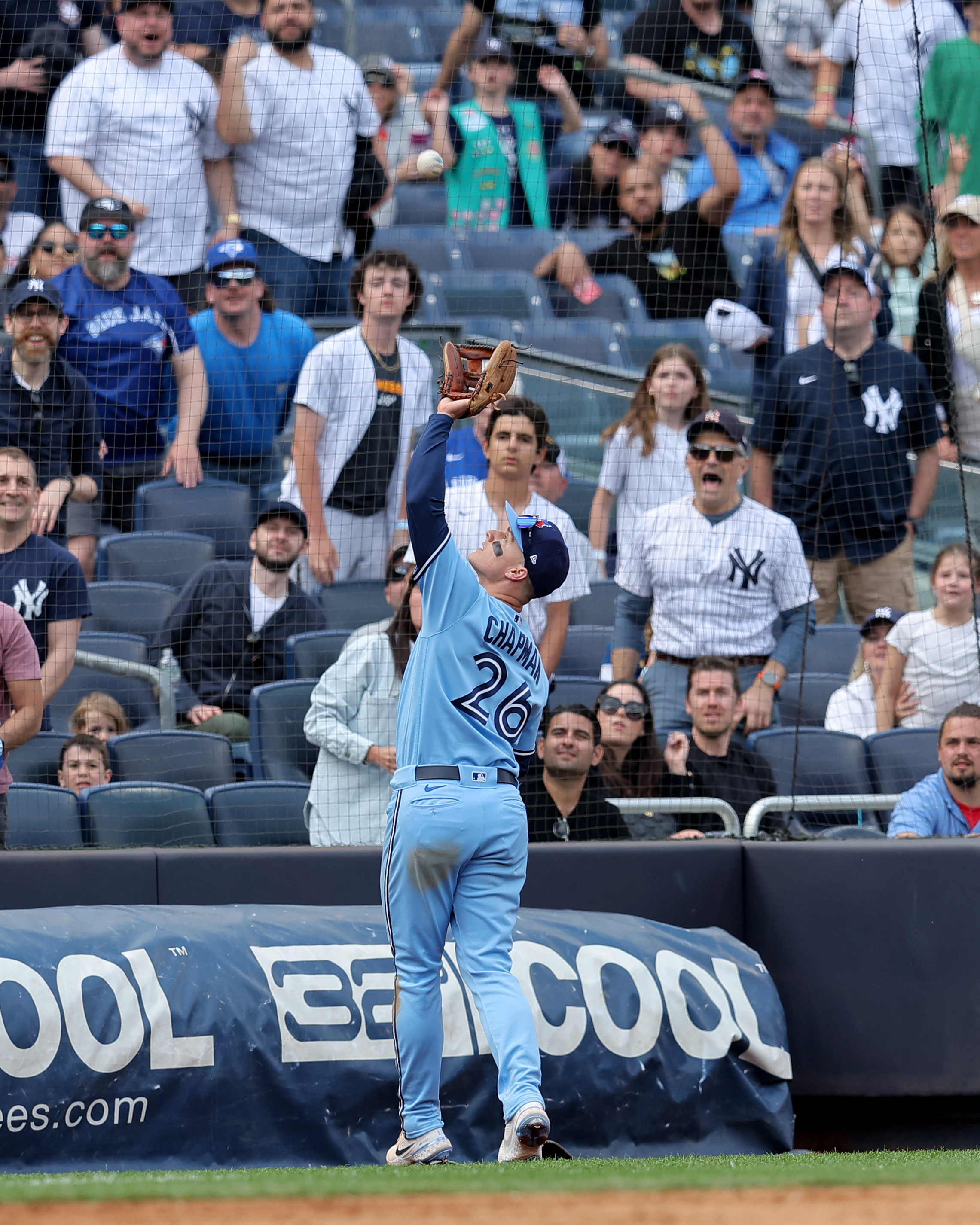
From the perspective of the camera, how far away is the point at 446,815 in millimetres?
4223

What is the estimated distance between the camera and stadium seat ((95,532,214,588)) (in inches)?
285

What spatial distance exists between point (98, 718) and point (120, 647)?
551 mm

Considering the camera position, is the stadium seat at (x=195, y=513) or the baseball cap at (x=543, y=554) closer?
the baseball cap at (x=543, y=554)

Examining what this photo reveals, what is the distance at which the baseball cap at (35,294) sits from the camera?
22.4 ft

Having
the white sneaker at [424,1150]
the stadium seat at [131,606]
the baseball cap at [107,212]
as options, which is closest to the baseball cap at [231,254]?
the baseball cap at [107,212]

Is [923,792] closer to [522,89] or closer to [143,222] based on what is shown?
[143,222]

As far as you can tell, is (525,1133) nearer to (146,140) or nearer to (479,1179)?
(479,1179)

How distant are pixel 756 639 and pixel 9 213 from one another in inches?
174

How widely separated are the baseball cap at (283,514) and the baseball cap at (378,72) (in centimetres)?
335

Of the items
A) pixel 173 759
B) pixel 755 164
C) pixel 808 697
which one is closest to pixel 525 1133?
pixel 173 759

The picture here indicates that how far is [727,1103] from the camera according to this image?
5.48 metres

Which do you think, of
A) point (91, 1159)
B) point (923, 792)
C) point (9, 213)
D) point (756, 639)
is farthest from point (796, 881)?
point (9, 213)

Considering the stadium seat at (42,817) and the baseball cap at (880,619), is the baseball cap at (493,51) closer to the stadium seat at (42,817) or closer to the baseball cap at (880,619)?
the baseball cap at (880,619)

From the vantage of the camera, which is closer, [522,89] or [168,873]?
[168,873]
